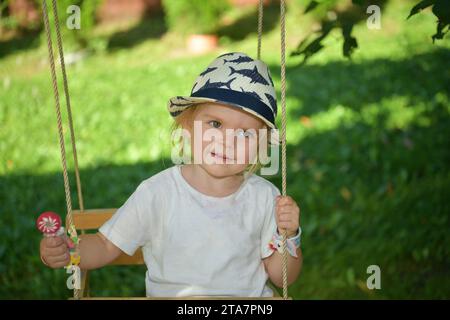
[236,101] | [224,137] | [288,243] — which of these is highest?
[236,101]

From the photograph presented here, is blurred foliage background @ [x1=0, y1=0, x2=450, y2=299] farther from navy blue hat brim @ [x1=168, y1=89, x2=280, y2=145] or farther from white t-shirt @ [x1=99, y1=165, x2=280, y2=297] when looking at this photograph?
white t-shirt @ [x1=99, y1=165, x2=280, y2=297]

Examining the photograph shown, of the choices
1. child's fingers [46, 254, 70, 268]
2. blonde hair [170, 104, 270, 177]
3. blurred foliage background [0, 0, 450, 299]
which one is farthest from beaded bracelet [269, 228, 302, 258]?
blurred foliage background [0, 0, 450, 299]

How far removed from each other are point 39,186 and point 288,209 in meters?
2.64

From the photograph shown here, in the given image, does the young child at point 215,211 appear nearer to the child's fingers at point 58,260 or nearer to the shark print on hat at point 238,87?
the shark print on hat at point 238,87

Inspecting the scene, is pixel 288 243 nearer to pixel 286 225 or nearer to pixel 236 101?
pixel 286 225

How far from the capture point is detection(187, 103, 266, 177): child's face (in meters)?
1.85

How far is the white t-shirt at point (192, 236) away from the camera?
6.40 feet

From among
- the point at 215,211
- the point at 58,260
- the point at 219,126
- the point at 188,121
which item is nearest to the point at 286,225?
the point at 215,211

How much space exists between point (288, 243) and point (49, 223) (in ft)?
2.43

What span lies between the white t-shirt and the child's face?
0.50 feet

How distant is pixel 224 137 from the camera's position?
185cm

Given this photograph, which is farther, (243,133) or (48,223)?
(243,133)

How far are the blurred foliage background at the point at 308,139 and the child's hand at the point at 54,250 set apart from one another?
112cm
